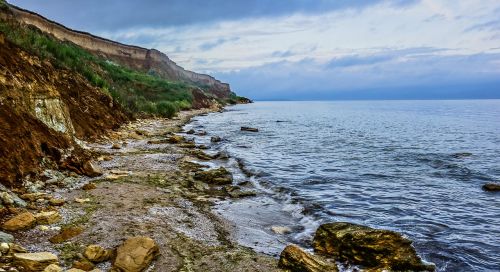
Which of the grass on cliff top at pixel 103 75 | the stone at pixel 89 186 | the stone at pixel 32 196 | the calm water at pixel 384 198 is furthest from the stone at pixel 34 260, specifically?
the grass on cliff top at pixel 103 75

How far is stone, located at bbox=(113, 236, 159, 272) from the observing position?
20.9ft

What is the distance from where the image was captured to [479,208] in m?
12.4

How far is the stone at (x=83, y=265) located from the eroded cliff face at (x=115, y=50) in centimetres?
5203

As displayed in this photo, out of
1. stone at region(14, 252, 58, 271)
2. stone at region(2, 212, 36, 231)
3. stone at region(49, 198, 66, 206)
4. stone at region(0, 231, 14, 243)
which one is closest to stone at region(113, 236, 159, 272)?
stone at region(14, 252, 58, 271)

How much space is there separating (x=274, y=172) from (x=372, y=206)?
20.4 ft

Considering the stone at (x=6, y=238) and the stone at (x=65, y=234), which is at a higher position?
the stone at (x=6, y=238)

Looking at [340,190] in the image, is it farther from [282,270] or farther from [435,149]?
[435,149]

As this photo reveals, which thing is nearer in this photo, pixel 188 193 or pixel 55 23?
pixel 188 193

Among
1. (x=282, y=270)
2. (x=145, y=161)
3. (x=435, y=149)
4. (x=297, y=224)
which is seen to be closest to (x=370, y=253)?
(x=282, y=270)

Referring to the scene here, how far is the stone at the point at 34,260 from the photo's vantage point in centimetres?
573

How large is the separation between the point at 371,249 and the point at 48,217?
22.0ft

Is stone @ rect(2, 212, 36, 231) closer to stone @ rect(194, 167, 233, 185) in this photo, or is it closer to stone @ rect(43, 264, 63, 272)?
stone @ rect(43, 264, 63, 272)

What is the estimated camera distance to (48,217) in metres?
7.86

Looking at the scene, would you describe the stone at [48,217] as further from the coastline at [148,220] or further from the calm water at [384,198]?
the calm water at [384,198]
